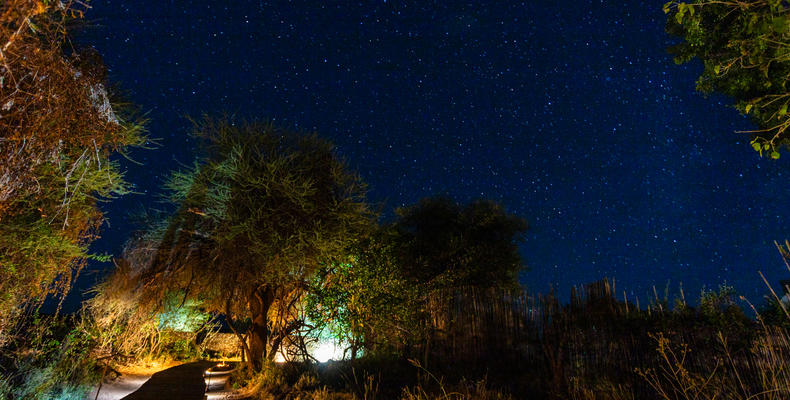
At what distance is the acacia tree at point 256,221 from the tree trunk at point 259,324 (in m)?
0.02

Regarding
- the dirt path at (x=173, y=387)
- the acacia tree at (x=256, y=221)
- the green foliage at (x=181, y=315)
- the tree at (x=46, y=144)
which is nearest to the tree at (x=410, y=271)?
the acacia tree at (x=256, y=221)

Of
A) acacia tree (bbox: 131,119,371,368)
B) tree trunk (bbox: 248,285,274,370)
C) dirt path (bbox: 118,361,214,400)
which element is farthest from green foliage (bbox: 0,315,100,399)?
tree trunk (bbox: 248,285,274,370)

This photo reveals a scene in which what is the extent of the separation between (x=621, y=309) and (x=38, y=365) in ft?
36.0

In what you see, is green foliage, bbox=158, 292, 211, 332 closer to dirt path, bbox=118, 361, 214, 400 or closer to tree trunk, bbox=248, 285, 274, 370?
dirt path, bbox=118, 361, 214, 400

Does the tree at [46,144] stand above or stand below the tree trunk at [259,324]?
above

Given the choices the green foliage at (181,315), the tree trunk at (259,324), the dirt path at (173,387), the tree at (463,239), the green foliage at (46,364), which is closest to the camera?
A: the green foliage at (46,364)

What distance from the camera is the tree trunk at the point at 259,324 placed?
807 centimetres

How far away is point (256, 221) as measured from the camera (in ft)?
24.1

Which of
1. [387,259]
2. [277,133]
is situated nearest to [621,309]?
[387,259]

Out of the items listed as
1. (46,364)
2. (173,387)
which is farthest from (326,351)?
(46,364)

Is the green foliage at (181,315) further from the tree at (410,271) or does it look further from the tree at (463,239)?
the tree at (463,239)

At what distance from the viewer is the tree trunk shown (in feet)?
26.5

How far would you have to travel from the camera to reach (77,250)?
19.1 feet

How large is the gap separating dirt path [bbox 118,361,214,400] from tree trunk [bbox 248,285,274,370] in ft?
3.66
